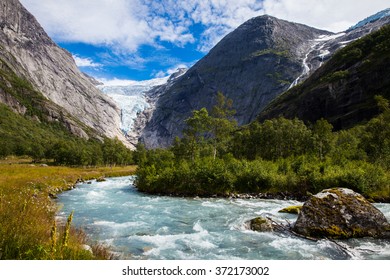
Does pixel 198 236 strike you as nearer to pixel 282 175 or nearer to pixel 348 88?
pixel 282 175

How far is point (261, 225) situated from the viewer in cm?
1706

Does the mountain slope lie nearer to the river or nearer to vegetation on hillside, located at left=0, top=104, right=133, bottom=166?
vegetation on hillside, located at left=0, top=104, right=133, bottom=166

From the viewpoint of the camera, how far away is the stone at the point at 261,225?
16844mm

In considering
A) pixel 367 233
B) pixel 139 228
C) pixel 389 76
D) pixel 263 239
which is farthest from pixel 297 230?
pixel 389 76

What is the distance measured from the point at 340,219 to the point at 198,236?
26.7 feet

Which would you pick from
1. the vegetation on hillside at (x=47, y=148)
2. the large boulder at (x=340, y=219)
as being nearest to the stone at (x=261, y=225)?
the large boulder at (x=340, y=219)

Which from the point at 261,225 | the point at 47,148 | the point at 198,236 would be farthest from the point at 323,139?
the point at 47,148

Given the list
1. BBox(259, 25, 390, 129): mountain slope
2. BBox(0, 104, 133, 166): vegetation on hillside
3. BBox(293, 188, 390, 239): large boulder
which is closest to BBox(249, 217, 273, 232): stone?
BBox(293, 188, 390, 239): large boulder

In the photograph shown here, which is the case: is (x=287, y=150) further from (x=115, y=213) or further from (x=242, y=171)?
(x=115, y=213)

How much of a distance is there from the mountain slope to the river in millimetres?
105578

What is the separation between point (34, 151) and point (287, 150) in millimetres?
106948

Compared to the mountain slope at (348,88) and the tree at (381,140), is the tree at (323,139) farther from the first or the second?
the mountain slope at (348,88)

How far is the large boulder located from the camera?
1577 cm
